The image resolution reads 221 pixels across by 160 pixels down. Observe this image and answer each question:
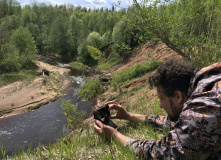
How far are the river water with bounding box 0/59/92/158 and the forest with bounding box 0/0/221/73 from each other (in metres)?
6.57

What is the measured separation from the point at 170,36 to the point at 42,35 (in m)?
47.6

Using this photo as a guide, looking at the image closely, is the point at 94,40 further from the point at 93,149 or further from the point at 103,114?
the point at 93,149

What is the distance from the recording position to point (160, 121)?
2.67 metres

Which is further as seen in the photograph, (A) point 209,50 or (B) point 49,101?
(B) point 49,101

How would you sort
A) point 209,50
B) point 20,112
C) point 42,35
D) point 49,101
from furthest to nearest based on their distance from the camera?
point 42,35 < point 49,101 < point 20,112 < point 209,50

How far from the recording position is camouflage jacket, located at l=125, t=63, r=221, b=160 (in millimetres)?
1244

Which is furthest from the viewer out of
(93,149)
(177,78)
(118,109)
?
(118,109)

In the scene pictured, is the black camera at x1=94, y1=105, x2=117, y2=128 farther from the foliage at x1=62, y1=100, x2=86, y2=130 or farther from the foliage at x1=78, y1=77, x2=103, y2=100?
the foliage at x1=78, y1=77, x2=103, y2=100

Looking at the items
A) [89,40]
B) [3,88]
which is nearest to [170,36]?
[3,88]

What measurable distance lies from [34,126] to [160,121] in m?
12.0

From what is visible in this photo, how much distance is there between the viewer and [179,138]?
138 cm

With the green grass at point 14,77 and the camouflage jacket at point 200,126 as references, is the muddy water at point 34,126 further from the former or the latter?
the camouflage jacket at point 200,126

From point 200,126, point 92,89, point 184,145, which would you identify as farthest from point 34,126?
point 200,126

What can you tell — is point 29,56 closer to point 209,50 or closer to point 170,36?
point 170,36
